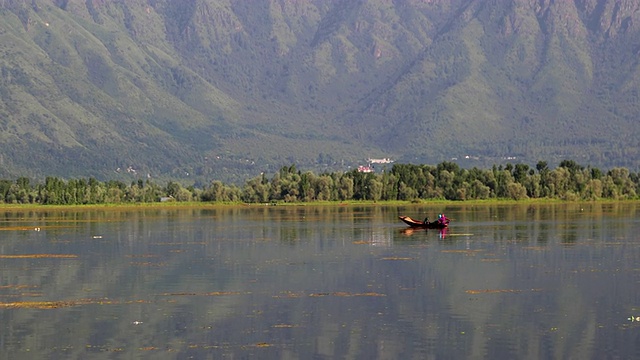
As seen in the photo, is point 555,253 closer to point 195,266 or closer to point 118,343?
point 195,266

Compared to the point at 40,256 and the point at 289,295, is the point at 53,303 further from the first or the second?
the point at 40,256

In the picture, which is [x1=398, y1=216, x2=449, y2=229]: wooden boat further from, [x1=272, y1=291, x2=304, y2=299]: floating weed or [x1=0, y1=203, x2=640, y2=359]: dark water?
[x1=272, y1=291, x2=304, y2=299]: floating weed

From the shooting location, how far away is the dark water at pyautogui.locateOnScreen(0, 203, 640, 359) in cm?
5647

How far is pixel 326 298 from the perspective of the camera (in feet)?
233

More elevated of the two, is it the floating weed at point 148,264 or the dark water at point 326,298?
the floating weed at point 148,264

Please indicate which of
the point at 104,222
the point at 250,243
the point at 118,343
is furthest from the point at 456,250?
the point at 104,222

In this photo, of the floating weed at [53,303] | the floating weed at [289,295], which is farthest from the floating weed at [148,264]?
the floating weed at [289,295]

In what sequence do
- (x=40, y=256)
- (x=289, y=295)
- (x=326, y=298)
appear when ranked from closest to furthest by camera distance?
(x=326, y=298) < (x=289, y=295) < (x=40, y=256)

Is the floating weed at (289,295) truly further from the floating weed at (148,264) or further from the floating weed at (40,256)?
the floating weed at (40,256)

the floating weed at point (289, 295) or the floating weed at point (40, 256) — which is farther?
the floating weed at point (40, 256)

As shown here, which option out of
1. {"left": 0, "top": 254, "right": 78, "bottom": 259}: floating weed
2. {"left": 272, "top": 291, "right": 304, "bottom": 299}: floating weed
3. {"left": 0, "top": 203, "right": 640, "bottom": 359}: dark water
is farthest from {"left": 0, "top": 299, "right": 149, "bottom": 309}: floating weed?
{"left": 0, "top": 254, "right": 78, "bottom": 259}: floating weed

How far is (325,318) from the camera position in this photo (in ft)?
208

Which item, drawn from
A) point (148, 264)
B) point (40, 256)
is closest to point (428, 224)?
point (40, 256)

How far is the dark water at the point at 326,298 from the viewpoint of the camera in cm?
5647
